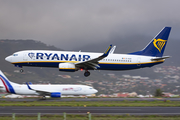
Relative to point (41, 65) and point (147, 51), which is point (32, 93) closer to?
point (41, 65)

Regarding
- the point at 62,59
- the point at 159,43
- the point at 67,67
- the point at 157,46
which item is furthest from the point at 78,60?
the point at 159,43

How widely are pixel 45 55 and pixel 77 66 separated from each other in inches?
240

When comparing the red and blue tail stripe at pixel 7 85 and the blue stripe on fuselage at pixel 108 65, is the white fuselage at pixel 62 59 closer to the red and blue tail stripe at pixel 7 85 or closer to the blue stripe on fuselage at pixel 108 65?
the blue stripe on fuselage at pixel 108 65

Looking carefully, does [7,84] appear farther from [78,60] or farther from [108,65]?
[108,65]

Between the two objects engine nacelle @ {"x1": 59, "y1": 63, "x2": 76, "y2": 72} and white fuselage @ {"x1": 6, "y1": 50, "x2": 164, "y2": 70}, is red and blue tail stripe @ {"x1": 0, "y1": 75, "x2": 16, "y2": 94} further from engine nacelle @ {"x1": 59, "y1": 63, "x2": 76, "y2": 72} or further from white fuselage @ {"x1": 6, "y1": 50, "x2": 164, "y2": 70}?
engine nacelle @ {"x1": 59, "y1": 63, "x2": 76, "y2": 72}

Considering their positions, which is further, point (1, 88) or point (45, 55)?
point (1, 88)

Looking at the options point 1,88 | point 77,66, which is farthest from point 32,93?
point 77,66

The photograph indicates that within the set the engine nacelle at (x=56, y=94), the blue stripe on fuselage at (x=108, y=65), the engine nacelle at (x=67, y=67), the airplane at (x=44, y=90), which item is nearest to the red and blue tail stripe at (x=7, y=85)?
the airplane at (x=44, y=90)

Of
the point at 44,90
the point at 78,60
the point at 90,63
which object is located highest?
the point at 78,60

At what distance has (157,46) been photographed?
48.9m

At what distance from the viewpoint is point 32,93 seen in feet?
187

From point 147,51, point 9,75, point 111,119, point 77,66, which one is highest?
point 9,75

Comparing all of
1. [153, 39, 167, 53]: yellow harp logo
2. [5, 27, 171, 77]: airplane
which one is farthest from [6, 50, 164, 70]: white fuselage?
[153, 39, 167, 53]: yellow harp logo

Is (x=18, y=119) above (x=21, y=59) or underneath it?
underneath
